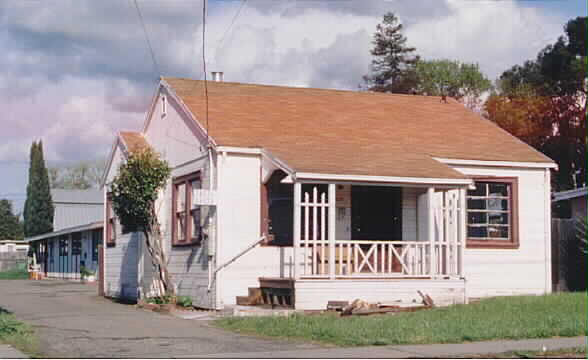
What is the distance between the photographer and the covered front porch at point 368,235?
59.5 ft

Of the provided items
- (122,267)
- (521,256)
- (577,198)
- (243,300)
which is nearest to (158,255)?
(243,300)

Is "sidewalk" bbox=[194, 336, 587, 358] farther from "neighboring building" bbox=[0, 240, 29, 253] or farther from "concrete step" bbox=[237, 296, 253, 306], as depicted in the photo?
"neighboring building" bbox=[0, 240, 29, 253]

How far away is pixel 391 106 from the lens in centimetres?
2500

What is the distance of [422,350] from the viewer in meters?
12.4

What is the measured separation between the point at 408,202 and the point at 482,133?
12.8ft

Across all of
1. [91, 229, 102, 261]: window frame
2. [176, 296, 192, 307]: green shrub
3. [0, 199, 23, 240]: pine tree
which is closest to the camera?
[176, 296, 192, 307]: green shrub

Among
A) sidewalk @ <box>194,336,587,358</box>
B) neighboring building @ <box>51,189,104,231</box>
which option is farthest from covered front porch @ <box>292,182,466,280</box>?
neighboring building @ <box>51,189,104,231</box>

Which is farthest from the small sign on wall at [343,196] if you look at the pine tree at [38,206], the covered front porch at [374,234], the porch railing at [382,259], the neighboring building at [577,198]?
the pine tree at [38,206]

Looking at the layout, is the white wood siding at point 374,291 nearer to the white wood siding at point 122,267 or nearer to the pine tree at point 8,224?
the white wood siding at point 122,267

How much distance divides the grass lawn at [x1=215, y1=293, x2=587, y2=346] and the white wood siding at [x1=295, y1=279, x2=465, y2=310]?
888mm

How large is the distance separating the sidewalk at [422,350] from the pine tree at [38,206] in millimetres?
53792

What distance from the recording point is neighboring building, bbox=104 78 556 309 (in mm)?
18688

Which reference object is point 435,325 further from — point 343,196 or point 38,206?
point 38,206

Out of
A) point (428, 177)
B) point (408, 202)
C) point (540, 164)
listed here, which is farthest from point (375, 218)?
point (540, 164)
